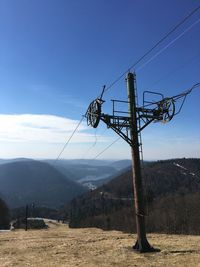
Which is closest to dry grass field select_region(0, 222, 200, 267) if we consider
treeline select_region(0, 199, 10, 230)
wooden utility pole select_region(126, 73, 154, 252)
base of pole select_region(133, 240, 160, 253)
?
base of pole select_region(133, 240, 160, 253)

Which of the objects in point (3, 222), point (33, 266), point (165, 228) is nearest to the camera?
point (33, 266)

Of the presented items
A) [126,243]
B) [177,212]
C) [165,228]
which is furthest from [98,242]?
[177,212]

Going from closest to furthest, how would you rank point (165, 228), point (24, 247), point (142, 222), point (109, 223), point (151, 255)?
point (151, 255), point (142, 222), point (24, 247), point (165, 228), point (109, 223)

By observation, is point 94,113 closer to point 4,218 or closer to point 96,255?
point 96,255

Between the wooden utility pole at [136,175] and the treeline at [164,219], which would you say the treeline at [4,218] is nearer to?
the treeline at [164,219]

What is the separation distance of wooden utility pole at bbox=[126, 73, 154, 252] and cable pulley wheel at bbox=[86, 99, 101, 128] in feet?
6.00

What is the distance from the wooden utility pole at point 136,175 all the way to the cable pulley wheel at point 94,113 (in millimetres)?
1829

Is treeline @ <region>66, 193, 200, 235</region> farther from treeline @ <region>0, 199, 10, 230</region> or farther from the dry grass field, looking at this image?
the dry grass field

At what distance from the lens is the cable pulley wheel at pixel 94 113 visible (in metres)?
22.8

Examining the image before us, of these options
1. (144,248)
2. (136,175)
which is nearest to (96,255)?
(144,248)

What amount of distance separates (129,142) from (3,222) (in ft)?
368

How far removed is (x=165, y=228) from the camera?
4498 inches

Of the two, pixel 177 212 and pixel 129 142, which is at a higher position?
pixel 129 142

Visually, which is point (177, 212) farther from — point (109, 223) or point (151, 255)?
point (151, 255)
